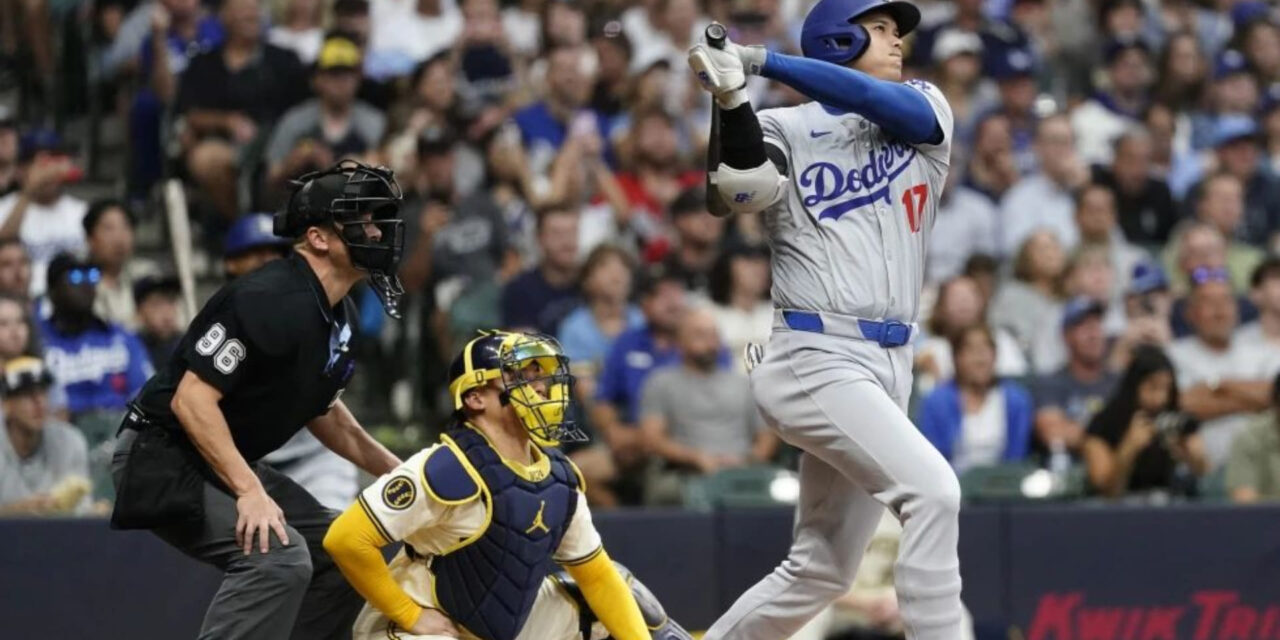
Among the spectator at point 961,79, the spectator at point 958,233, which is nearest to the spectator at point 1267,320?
the spectator at point 958,233

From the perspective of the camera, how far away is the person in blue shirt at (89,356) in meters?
8.99

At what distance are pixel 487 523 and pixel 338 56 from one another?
5.98 meters

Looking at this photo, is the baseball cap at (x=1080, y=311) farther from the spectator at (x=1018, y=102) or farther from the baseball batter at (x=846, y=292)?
the baseball batter at (x=846, y=292)

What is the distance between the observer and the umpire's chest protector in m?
5.71

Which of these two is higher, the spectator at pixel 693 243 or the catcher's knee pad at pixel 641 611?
the spectator at pixel 693 243

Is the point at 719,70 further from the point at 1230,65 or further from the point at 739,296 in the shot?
the point at 1230,65

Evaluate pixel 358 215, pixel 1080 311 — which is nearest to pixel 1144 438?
pixel 1080 311

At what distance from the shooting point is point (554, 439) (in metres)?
5.70

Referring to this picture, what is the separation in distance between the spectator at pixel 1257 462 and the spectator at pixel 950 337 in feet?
4.11

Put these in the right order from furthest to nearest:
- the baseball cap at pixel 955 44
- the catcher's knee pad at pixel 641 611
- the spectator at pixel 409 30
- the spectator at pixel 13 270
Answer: the baseball cap at pixel 955 44, the spectator at pixel 409 30, the spectator at pixel 13 270, the catcher's knee pad at pixel 641 611

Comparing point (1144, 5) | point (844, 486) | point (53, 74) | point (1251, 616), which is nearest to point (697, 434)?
point (1251, 616)

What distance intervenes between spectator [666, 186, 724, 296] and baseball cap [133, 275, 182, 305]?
273cm

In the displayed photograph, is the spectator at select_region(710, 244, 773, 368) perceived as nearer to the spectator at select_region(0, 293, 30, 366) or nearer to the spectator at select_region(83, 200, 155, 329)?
the spectator at select_region(83, 200, 155, 329)

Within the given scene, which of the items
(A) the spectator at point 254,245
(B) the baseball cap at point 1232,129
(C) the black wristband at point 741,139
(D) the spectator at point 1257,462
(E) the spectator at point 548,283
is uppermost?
(C) the black wristband at point 741,139
